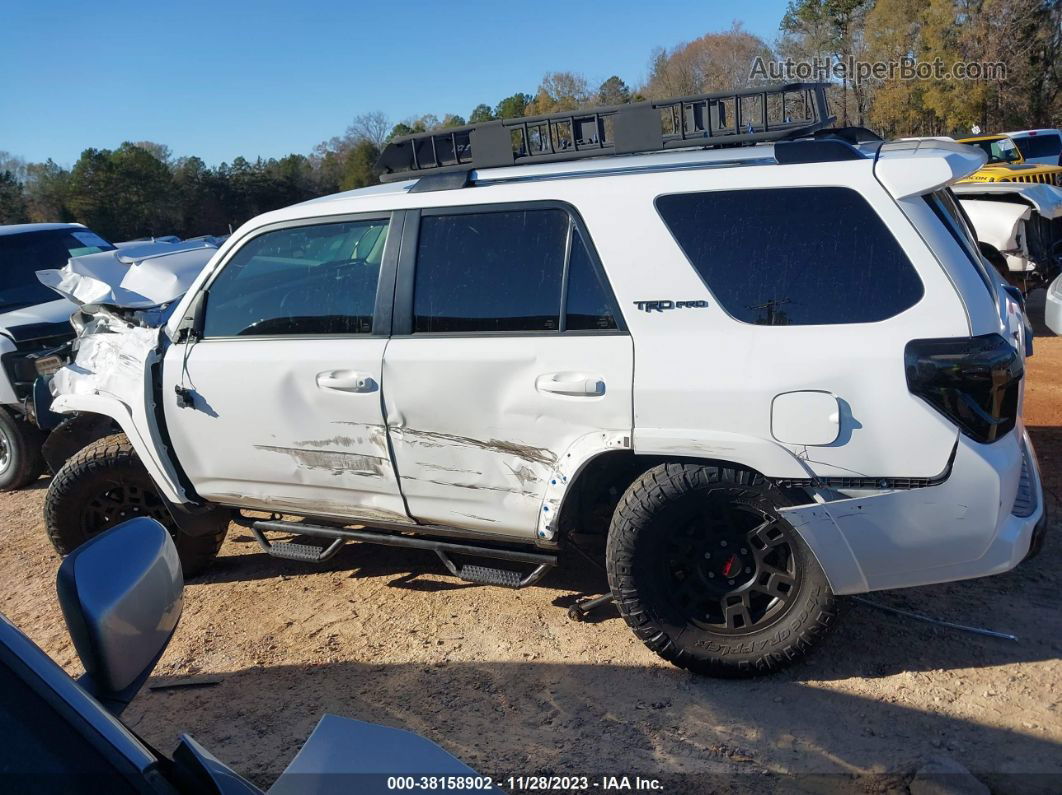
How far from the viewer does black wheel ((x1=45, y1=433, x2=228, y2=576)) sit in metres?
4.58

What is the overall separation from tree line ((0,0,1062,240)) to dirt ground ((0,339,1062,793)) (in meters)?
26.4

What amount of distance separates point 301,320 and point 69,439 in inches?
80.2

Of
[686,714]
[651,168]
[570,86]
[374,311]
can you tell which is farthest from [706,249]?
[570,86]

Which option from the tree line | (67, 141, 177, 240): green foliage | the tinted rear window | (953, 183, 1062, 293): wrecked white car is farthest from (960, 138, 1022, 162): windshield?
(67, 141, 177, 240): green foliage

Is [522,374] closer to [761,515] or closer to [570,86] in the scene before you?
[761,515]

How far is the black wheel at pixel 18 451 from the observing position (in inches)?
268

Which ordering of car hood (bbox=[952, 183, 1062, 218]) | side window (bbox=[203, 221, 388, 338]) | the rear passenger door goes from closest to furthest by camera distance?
the rear passenger door, side window (bbox=[203, 221, 388, 338]), car hood (bbox=[952, 183, 1062, 218])

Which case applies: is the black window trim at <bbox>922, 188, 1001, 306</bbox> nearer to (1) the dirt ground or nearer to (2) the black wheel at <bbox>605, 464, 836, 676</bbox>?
(2) the black wheel at <bbox>605, 464, 836, 676</bbox>

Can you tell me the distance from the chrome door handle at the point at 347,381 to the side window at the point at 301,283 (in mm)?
204

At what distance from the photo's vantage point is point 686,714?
10.6ft

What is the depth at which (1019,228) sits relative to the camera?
937cm

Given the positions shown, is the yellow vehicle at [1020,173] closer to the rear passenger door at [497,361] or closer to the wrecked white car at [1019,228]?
the wrecked white car at [1019,228]

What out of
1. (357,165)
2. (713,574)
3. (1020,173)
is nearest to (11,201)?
(357,165)

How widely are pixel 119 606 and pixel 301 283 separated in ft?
8.55
